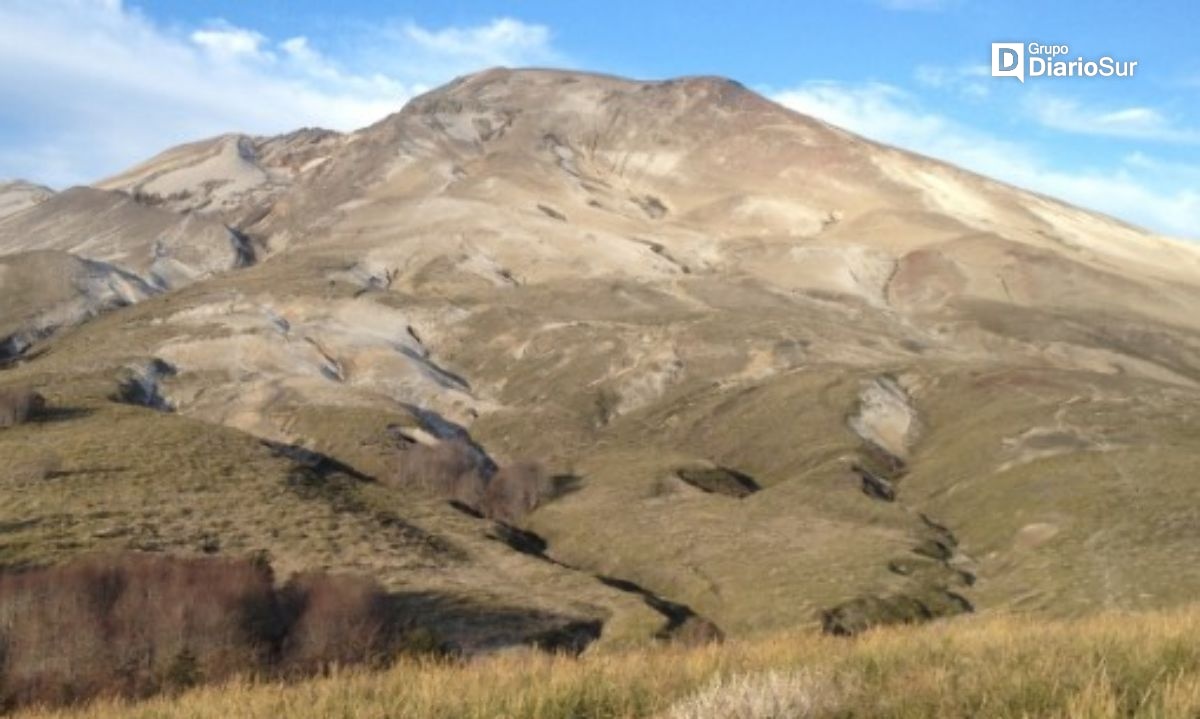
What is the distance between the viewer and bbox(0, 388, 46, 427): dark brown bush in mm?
78250

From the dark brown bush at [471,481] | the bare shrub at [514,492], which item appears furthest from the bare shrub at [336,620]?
the dark brown bush at [471,481]

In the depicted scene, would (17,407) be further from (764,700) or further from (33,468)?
(764,700)

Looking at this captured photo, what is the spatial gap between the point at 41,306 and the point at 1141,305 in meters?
172

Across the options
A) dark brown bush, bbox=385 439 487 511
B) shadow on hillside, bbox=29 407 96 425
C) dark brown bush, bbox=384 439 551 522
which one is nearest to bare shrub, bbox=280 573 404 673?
dark brown bush, bbox=384 439 551 522

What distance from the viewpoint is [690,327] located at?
502ft

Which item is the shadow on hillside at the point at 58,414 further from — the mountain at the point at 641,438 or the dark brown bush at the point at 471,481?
the dark brown bush at the point at 471,481

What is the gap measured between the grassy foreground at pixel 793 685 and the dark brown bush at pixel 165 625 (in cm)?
1390

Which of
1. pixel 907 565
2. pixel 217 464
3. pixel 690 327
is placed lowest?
pixel 907 565

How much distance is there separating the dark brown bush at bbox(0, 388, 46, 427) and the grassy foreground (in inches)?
2940

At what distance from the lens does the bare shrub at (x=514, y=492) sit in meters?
90.1

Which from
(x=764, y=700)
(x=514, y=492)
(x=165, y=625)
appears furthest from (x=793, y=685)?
(x=514, y=492)

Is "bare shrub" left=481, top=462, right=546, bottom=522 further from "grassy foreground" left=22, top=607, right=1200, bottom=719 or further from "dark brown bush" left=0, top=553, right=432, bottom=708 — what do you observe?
"grassy foreground" left=22, top=607, right=1200, bottom=719

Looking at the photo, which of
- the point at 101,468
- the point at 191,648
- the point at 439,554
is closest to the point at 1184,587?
the point at 439,554

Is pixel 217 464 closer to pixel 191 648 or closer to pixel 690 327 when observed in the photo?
pixel 191 648
